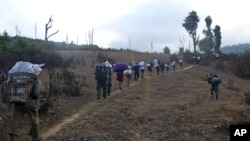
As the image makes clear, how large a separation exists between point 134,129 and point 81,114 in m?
2.71

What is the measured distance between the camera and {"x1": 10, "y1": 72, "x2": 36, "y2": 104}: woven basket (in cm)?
812

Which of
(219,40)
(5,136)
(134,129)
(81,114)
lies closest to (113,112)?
(81,114)

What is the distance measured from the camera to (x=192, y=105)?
15242mm

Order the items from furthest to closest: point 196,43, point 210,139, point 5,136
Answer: point 196,43, point 210,139, point 5,136

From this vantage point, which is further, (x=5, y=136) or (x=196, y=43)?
(x=196, y=43)

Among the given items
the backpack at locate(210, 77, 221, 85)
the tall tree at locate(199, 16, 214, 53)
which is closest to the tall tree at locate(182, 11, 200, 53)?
the tall tree at locate(199, 16, 214, 53)

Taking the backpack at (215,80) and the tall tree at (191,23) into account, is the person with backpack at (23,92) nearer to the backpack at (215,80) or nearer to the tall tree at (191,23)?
the backpack at (215,80)

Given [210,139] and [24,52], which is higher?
[24,52]

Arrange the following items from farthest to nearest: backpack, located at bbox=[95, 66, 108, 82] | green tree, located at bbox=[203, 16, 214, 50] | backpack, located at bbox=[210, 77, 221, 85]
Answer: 1. green tree, located at bbox=[203, 16, 214, 50]
2. backpack, located at bbox=[210, 77, 221, 85]
3. backpack, located at bbox=[95, 66, 108, 82]

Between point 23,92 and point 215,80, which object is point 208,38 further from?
point 23,92

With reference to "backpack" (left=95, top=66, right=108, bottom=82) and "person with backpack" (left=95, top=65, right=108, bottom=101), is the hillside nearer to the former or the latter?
Answer: "person with backpack" (left=95, top=65, right=108, bottom=101)

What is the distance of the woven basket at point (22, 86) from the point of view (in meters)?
8.12

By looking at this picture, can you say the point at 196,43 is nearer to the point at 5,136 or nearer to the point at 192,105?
the point at 192,105

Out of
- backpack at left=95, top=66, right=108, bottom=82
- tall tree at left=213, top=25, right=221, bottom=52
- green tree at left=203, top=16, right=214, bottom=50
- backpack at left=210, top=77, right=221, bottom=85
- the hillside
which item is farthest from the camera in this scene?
green tree at left=203, top=16, right=214, bottom=50
